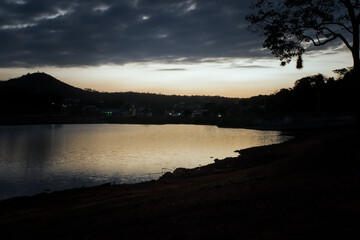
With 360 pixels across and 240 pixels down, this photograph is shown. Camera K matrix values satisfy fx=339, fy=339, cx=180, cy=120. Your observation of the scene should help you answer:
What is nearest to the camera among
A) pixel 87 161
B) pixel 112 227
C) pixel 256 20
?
pixel 112 227

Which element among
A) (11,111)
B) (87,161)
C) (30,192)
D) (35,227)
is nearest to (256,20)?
(35,227)

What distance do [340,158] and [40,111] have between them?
156m

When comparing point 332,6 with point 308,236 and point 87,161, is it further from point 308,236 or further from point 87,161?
point 87,161

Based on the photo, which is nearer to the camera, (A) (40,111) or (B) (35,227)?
(B) (35,227)

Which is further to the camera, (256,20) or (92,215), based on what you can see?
(256,20)

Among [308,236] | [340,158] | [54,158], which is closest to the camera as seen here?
[308,236]

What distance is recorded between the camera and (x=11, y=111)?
14300 cm

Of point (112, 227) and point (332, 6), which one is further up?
point (332, 6)

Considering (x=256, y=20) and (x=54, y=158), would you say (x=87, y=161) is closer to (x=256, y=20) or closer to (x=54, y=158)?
(x=54, y=158)

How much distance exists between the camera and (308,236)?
277 inches

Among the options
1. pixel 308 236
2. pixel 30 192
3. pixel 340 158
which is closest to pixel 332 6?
pixel 340 158

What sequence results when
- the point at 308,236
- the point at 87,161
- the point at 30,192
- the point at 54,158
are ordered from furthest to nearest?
the point at 54,158 < the point at 87,161 < the point at 30,192 < the point at 308,236

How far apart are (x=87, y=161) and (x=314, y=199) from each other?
29.0 metres

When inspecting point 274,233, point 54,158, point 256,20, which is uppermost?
point 256,20
